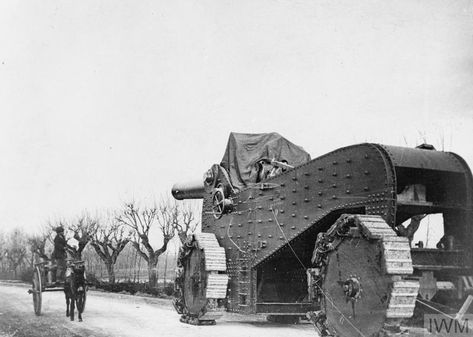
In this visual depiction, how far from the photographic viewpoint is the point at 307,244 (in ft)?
38.7

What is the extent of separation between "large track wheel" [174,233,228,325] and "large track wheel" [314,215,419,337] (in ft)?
15.5

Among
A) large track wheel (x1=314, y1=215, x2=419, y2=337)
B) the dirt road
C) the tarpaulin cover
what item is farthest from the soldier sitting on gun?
the dirt road

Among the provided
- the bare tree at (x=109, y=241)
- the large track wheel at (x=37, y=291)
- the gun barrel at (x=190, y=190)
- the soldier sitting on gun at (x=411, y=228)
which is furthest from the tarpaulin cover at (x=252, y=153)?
→ the bare tree at (x=109, y=241)

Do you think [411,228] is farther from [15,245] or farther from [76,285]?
[15,245]

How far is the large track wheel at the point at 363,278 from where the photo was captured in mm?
7805

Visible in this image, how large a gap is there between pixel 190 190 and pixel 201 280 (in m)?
3.70

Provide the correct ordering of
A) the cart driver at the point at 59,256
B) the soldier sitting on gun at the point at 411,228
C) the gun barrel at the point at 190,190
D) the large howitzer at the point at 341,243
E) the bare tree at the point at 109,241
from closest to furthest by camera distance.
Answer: the large howitzer at the point at 341,243 < the soldier sitting on gun at the point at 411,228 < the cart driver at the point at 59,256 < the gun barrel at the point at 190,190 < the bare tree at the point at 109,241

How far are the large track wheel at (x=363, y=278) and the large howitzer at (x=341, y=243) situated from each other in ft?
0.05

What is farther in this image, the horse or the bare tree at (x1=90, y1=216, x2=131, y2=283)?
the bare tree at (x1=90, y1=216, x2=131, y2=283)

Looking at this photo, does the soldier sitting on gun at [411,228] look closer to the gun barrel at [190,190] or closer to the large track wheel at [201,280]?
the large track wheel at [201,280]

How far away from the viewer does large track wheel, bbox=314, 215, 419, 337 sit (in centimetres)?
780

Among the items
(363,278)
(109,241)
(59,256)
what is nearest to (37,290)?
(59,256)

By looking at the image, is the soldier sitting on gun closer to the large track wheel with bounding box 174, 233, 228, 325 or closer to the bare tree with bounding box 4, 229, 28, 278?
the large track wheel with bounding box 174, 233, 228, 325

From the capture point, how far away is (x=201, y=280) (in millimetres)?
14008
